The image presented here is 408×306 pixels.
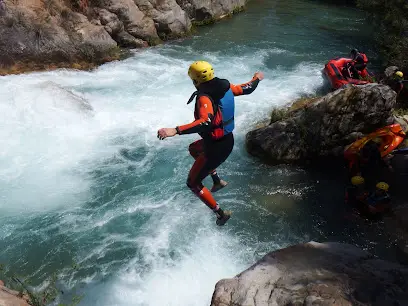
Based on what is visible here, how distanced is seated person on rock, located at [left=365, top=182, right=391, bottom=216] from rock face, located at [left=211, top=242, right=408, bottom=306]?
2084 mm

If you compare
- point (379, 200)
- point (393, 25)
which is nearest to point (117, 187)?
point (379, 200)

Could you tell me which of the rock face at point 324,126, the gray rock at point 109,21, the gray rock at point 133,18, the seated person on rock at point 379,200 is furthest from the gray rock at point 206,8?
the seated person on rock at point 379,200

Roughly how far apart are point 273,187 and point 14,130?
228 inches

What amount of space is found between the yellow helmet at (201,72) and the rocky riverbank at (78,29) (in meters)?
8.25

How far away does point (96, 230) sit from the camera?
5.96 m

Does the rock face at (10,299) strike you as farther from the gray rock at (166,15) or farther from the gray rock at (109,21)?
the gray rock at (166,15)

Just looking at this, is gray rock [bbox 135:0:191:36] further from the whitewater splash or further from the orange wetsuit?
the orange wetsuit

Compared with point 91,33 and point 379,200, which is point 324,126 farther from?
point 91,33

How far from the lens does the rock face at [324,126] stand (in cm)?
758

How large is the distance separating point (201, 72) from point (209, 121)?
0.59 m

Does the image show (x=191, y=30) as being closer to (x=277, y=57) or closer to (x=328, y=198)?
(x=277, y=57)

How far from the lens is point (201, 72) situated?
13.4 ft

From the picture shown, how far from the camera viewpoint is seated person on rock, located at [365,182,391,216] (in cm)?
608

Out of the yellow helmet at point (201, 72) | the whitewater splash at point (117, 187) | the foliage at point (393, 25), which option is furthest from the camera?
the foliage at point (393, 25)
